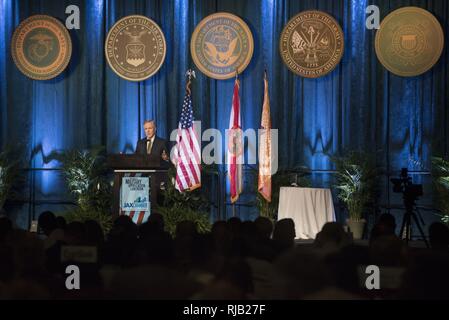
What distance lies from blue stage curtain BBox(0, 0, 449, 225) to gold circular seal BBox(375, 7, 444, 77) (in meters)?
0.18

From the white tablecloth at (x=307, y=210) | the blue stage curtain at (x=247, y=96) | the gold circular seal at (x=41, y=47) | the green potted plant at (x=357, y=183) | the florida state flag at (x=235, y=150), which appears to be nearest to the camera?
the white tablecloth at (x=307, y=210)

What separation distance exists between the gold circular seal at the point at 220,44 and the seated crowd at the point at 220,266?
242 inches

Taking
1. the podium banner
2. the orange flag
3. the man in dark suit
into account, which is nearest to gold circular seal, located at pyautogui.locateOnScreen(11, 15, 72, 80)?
the man in dark suit

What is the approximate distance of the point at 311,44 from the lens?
10312 mm

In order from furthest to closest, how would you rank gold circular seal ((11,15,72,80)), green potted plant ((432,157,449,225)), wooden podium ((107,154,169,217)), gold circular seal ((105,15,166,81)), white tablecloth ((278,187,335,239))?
gold circular seal ((11,15,72,80)) → gold circular seal ((105,15,166,81)) → green potted plant ((432,157,449,225)) → white tablecloth ((278,187,335,239)) → wooden podium ((107,154,169,217))

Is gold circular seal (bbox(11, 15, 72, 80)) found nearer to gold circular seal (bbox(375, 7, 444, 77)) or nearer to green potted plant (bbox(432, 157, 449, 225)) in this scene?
gold circular seal (bbox(375, 7, 444, 77))

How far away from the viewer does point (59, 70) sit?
35.0ft

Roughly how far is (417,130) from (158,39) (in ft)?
14.3

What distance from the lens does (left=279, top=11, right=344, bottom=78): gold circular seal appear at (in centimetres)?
1016

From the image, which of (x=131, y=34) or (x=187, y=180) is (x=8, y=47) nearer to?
(x=131, y=34)

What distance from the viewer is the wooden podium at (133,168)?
846 cm

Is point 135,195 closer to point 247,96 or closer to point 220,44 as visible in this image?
point 247,96

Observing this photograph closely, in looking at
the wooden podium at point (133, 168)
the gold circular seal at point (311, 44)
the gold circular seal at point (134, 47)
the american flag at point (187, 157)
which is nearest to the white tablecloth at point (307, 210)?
the american flag at point (187, 157)

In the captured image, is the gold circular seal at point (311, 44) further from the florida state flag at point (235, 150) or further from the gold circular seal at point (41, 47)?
the gold circular seal at point (41, 47)
